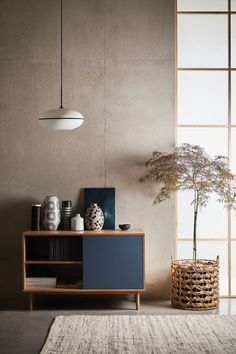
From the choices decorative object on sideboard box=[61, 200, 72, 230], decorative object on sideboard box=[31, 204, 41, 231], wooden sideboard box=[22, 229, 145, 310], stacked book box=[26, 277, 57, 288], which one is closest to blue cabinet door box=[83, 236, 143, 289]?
wooden sideboard box=[22, 229, 145, 310]

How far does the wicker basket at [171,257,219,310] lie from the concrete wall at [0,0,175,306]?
530mm

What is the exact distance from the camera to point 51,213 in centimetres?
749

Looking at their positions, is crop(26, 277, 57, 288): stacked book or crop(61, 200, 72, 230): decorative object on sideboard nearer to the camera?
crop(26, 277, 57, 288): stacked book

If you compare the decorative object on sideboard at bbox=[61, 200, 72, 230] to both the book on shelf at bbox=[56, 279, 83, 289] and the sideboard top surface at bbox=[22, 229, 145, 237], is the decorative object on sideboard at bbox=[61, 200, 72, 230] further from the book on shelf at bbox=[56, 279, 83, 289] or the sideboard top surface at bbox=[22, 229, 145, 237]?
the book on shelf at bbox=[56, 279, 83, 289]

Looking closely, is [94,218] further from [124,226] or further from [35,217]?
[35,217]

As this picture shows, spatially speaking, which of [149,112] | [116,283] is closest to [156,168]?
[149,112]

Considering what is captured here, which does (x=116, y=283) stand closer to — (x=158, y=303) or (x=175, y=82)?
(x=158, y=303)

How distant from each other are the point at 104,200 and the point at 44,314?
1462 mm

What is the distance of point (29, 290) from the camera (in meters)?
7.27

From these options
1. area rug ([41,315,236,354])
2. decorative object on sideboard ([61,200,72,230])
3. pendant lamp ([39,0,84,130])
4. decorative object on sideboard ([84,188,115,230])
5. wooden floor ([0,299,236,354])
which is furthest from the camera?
decorative object on sideboard ([84,188,115,230])

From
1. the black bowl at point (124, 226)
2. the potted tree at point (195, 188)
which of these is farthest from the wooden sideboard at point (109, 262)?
the potted tree at point (195, 188)

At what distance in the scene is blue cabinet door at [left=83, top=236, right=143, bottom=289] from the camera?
7.21 metres

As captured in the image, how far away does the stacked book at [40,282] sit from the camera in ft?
24.1

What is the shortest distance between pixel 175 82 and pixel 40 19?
1697 millimetres
